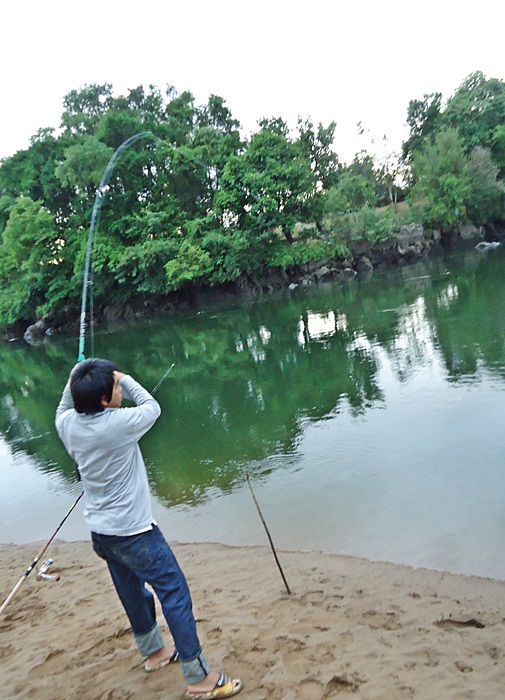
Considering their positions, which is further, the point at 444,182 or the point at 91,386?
the point at 444,182

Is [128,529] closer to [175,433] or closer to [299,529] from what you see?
[299,529]

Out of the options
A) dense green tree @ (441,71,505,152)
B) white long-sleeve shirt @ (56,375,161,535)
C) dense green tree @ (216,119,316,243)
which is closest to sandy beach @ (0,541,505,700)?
white long-sleeve shirt @ (56,375,161,535)

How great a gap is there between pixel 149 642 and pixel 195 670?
1.26 feet

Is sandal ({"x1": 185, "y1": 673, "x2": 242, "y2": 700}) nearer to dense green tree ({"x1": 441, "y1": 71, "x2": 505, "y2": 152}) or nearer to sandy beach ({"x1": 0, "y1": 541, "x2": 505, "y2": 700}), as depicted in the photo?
sandy beach ({"x1": 0, "y1": 541, "x2": 505, "y2": 700})

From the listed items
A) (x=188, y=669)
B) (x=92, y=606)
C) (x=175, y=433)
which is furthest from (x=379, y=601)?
(x=175, y=433)

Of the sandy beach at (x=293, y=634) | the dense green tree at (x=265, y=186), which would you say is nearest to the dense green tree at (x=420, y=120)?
the dense green tree at (x=265, y=186)

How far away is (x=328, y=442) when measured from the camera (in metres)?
6.43

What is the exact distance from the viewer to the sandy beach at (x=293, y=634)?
2.38m

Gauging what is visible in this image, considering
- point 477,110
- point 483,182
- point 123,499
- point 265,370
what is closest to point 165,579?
point 123,499

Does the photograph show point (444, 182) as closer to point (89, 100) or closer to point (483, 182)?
point (483, 182)

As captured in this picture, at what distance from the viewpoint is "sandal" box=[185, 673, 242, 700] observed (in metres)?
2.38

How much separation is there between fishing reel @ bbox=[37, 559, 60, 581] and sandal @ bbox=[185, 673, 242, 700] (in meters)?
2.12

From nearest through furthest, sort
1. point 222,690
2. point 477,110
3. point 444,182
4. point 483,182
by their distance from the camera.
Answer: point 222,690 < point 444,182 < point 483,182 < point 477,110

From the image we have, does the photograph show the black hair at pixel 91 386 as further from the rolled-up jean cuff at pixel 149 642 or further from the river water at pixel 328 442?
the river water at pixel 328 442
